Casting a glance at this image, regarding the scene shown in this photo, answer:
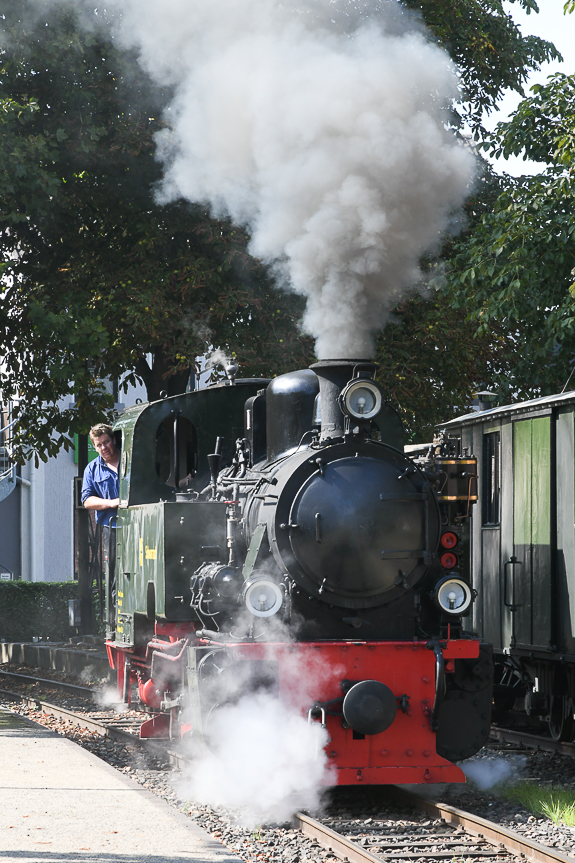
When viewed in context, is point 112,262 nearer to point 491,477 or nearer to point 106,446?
point 106,446

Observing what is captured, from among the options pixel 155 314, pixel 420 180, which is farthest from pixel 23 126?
pixel 420 180

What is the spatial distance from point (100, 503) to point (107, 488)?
0.75 ft

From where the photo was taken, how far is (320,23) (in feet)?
29.0

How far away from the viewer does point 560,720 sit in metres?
9.14

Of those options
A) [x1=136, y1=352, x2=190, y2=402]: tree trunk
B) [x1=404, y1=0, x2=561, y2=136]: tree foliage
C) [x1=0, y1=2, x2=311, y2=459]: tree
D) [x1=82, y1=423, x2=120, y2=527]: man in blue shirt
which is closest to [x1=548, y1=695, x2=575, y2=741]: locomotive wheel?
[x1=82, y1=423, x2=120, y2=527]: man in blue shirt

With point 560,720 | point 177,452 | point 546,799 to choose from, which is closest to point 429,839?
point 546,799

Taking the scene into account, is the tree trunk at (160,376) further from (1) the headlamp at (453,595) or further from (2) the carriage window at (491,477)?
(1) the headlamp at (453,595)

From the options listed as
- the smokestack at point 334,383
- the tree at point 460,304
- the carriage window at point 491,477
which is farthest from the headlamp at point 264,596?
the tree at point 460,304

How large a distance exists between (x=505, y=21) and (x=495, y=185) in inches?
97.7

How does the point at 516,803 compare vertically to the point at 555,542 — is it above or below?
below

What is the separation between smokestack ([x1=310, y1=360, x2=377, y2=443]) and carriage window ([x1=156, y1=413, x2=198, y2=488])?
2.10m

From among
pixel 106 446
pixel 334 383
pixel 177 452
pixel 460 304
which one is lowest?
pixel 177 452

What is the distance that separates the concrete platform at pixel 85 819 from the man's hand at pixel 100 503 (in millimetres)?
2458

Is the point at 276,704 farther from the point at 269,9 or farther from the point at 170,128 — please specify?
the point at 170,128
